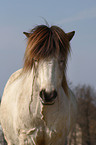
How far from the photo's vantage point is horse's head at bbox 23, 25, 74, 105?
3879 millimetres

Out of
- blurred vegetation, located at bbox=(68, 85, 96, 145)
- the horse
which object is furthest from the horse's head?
Result: blurred vegetation, located at bbox=(68, 85, 96, 145)

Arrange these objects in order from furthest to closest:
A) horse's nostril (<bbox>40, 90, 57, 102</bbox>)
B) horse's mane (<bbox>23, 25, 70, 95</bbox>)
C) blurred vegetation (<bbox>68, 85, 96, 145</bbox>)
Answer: blurred vegetation (<bbox>68, 85, 96, 145</bbox>)
horse's mane (<bbox>23, 25, 70, 95</bbox>)
horse's nostril (<bbox>40, 90, 57, 102</bbox>)

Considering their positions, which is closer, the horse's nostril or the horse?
the horse's nostril

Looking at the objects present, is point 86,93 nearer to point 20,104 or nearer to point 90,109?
point 90,109

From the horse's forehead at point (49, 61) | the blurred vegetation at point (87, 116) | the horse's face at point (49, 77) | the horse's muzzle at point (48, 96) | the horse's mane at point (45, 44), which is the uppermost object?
the horse's mane at point (45, 44)

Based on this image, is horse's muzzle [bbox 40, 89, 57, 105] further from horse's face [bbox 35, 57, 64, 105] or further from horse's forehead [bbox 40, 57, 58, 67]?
horse's forehead [bbox 40, 57, 58, 67]

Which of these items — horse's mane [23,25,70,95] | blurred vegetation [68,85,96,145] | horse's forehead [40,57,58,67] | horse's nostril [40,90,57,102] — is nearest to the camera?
horse's nostril [40,90,57,102]

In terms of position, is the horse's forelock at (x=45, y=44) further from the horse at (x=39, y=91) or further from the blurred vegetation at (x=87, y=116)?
the blurred vegetation at (x=87, y=116)

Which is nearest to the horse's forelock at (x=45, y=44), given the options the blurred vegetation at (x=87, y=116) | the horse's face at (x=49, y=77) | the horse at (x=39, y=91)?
the horse at (x=39, y=91)

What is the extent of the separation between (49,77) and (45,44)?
0.58 meters

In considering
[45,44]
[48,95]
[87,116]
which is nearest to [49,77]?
[48,95]

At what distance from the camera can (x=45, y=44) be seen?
424 cm

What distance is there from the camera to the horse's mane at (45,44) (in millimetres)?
4207

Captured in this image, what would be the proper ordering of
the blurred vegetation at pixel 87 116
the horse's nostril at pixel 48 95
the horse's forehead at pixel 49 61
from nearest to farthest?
the horse's nostril at pixel 48 95
the horse's forehead at pixel 49 61
the blurred vegetation at pixel 87 116
